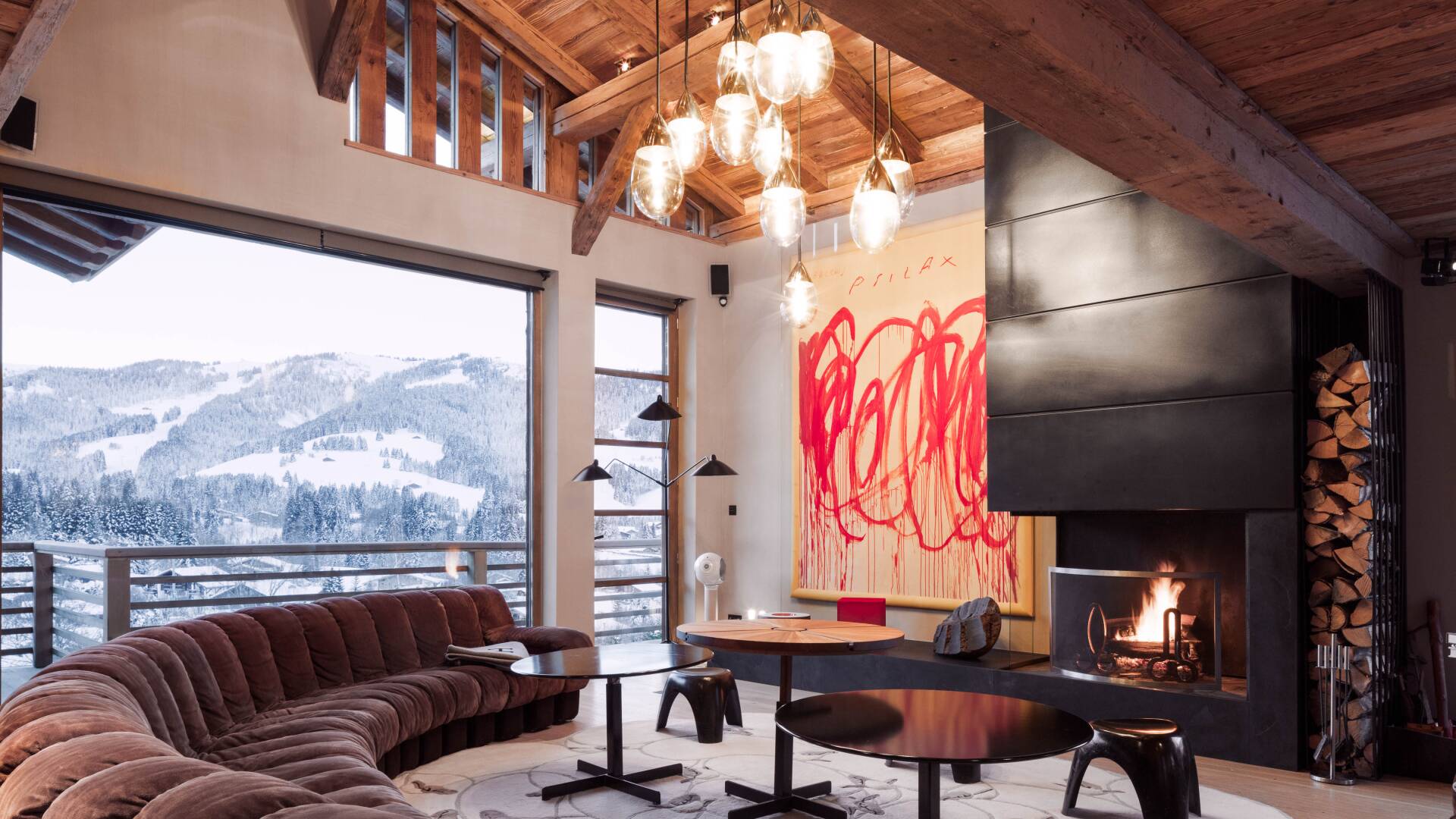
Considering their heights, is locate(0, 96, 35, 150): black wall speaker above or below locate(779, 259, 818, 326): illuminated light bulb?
above

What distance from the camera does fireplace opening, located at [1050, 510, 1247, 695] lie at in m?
4.84

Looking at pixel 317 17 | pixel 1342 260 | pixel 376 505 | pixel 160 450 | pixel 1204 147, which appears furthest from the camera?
pixel 376 505

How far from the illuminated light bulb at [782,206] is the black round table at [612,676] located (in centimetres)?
178

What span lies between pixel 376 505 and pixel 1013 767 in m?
3.84

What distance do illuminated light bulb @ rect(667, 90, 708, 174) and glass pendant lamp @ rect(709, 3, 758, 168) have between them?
0.10 meters

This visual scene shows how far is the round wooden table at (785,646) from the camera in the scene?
3.75 m

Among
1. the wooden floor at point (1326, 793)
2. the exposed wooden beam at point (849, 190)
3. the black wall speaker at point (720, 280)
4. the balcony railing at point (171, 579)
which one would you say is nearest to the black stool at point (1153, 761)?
the wooden floor at point (1326, 793)

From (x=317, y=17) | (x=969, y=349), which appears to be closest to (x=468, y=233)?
(x=317, y=17)

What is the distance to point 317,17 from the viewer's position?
5676 mm

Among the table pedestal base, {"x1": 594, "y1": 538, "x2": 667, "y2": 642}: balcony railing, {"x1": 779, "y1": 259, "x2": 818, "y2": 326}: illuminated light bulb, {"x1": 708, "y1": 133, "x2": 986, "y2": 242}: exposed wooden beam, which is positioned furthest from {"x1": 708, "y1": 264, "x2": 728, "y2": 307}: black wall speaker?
the table pedestal base

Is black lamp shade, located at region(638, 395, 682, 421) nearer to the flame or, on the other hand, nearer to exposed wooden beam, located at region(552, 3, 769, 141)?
exposed wooden beam, located at region(552, 3, 769, 141)

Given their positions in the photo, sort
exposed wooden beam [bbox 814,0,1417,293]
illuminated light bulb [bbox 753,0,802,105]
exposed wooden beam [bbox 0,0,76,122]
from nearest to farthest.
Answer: exposed wooden beam [bbox 814,0,1417,293], illuminated light bulb [bbox 753,0,802,105], exposed wooden beam [bbox 0,0,76,122]

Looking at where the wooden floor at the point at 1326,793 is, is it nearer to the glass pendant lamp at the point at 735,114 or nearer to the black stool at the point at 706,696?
the black stool at the point at 706,696

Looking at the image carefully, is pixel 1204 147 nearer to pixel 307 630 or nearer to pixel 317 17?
pixel 307 630
